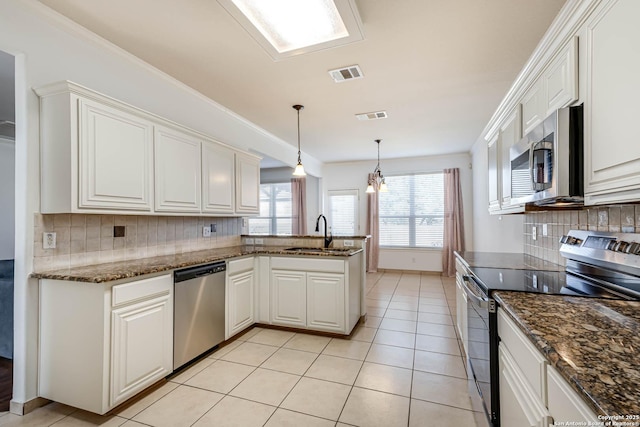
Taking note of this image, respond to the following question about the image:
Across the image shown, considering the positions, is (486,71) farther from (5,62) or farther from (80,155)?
(5,62)

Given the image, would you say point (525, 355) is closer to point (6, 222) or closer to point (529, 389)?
point (529, 389)

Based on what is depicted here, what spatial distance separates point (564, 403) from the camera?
2.60ft

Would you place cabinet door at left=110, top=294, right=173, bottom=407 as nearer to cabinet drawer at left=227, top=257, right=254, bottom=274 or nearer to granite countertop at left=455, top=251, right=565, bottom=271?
cabinet drawer at left=227, top=257, right=254, bottom=274

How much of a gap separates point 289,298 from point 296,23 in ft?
8.59

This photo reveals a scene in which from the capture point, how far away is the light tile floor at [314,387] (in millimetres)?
1826

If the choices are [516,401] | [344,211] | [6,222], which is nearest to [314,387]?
[516,401]

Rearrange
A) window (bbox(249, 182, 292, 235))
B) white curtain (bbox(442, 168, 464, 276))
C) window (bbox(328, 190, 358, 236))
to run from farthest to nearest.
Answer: window (bbox(249, 182, 292, 235)) < window (bbox(328, 190, 358, 236)) < white curtain (bbox(442, 168, 464, 276))

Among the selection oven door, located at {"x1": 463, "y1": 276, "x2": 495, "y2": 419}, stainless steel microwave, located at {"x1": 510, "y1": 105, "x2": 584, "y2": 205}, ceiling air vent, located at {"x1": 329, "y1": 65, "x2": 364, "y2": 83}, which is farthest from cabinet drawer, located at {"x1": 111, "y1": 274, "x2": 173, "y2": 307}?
stainless steel microwave, located at {"x1": 510, "y1": 105, "x2": 584, "y2": 205}

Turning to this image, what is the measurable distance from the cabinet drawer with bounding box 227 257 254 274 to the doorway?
173 centimetres

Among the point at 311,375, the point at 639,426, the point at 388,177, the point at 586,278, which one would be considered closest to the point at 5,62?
the point at 311,375

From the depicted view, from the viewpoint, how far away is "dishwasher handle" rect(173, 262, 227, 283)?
92.1 inches

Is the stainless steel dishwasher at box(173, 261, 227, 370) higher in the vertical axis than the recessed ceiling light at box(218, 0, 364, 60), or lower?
lower

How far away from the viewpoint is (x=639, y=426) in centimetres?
54

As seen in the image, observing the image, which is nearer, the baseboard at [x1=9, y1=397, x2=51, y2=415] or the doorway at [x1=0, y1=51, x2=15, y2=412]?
the baseboard at [x1=9, y1=397, x2=51, y2=415]
